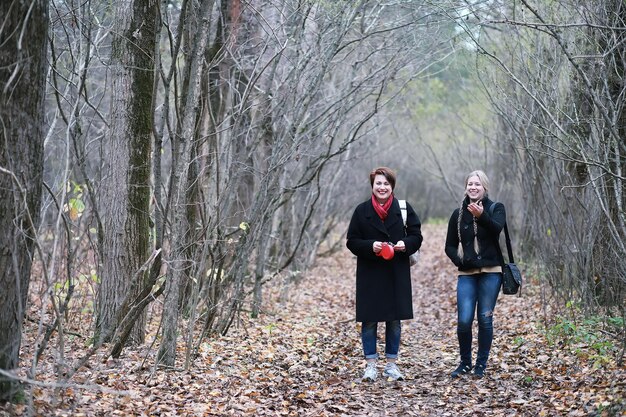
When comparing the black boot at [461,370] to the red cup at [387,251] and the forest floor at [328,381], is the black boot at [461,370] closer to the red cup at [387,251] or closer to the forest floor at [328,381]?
the forest floor at [328,381]

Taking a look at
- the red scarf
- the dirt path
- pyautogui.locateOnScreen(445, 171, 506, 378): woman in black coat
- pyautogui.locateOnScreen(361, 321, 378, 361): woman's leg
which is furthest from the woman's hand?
the dirt path

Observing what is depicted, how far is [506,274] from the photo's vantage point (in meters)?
6.48

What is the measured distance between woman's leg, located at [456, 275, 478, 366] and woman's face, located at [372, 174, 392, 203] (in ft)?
3.42

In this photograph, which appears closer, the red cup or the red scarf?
the red cup

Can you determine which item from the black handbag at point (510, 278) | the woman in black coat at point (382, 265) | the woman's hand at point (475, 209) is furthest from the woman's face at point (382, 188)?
the black handbag at point (510, 278)

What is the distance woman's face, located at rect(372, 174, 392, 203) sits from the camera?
21.2ft

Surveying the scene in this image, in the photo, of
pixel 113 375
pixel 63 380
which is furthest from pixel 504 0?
pixel 63 380

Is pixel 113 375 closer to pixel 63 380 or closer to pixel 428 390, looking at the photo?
pixel 63 380

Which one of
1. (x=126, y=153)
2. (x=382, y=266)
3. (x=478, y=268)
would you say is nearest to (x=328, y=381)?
(x=382, y=266)

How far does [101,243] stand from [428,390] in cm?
346

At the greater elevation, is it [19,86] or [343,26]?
[343,26]

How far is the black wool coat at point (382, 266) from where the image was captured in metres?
6.39

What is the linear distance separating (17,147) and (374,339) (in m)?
3.56

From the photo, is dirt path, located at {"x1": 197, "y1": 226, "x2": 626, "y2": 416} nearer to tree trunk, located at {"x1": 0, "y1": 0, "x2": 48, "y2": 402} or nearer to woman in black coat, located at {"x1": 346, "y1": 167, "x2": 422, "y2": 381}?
woman in black coat, located at {"x1": 346, "y1": 167, "x2": 422, "y2": 381}
